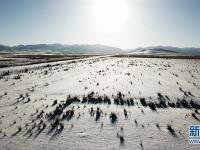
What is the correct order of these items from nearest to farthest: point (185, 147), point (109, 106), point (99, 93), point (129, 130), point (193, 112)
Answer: point (185, 147) → point (129, 130) → point (193, 112) → point (109, 106) → point (99, 93)

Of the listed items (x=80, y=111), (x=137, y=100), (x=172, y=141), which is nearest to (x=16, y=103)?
(x=80, y=111)

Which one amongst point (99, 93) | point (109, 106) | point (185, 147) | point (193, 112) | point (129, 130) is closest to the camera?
point (185, 147)

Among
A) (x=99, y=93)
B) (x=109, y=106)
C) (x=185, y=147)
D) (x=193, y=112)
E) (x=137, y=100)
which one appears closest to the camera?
(x=185, y=147)

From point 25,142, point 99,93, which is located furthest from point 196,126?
point 99,93

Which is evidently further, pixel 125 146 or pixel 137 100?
pixel 137 100

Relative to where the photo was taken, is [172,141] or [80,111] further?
[80,111]

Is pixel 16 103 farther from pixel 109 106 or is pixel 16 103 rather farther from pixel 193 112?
pixel 193 112

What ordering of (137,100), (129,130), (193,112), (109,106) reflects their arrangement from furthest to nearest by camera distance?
(137,100) → (109,106) → (193,112) → (129,130)

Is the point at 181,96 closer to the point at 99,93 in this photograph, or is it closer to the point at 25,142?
the point at 99,93

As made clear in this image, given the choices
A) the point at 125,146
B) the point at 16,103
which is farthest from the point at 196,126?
the point at 16,103
